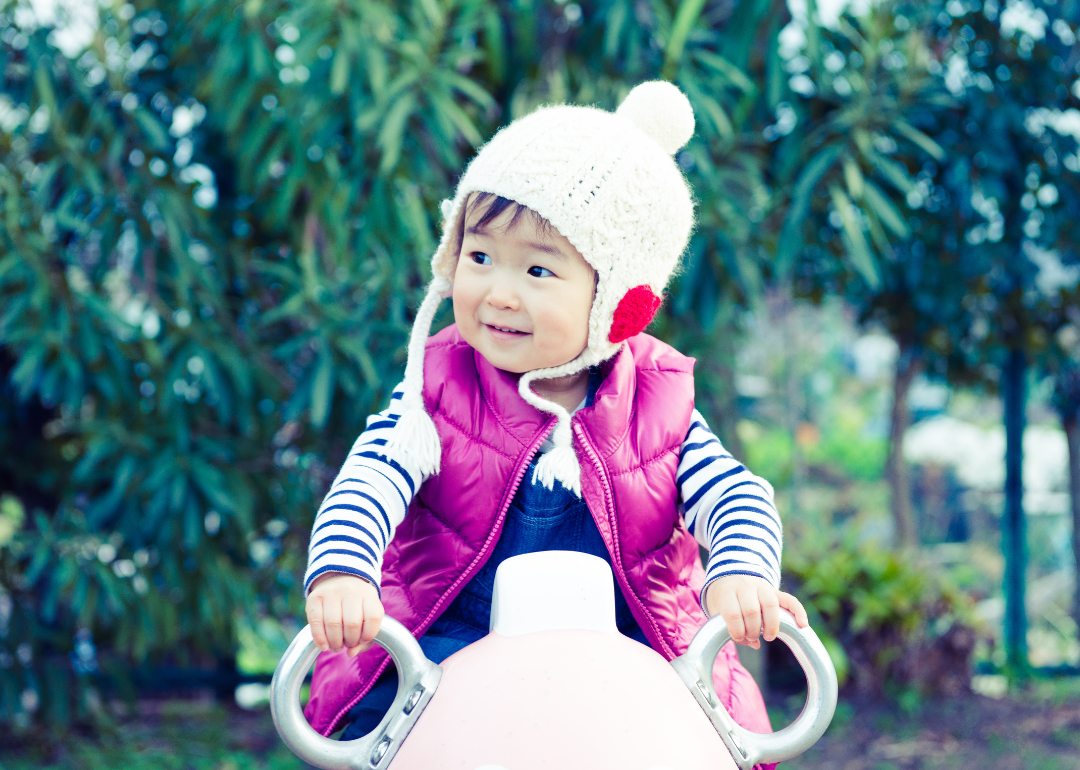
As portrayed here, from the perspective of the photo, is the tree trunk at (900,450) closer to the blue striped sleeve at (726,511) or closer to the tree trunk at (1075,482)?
the tree trunk at (1075,482)

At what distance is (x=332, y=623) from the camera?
114 cm

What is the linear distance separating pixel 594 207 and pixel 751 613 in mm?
583

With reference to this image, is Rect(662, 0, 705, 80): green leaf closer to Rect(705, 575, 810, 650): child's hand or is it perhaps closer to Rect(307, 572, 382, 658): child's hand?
Rect(705, 575, 810, 650): child's hand

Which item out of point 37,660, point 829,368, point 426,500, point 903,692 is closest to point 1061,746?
point 903,692

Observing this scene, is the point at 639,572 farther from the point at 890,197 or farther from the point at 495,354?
the point at 890,197

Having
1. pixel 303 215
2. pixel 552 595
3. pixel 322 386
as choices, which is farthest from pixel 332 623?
pixel 303 215

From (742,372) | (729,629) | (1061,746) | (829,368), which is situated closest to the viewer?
(729,629)

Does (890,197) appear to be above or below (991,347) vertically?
above

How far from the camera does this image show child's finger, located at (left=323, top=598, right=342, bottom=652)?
1136mm

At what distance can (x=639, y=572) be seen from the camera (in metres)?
1.40

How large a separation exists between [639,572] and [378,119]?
64.4 inches

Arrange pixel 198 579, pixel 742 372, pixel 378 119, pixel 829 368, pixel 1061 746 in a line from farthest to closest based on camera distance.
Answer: pixel 829 368 < pixel 1061 746 < pixel 198 579 < pixel 742 372 < pixel 378 119

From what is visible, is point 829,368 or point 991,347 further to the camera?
point 829,368

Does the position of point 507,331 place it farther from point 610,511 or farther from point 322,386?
point 322,386
